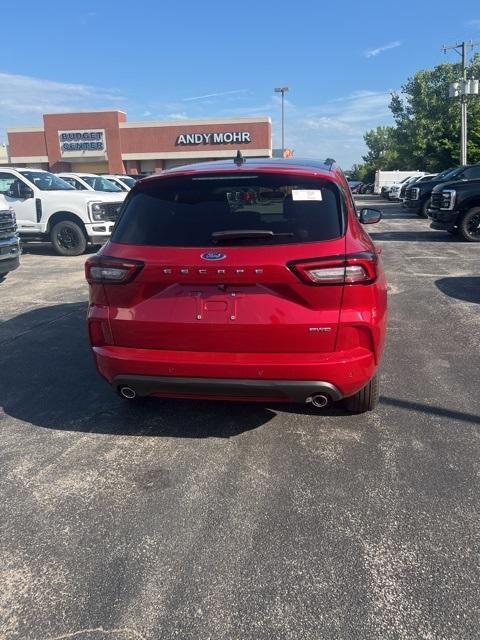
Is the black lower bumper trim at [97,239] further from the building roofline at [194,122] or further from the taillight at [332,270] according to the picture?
the building roofline at [194,122]

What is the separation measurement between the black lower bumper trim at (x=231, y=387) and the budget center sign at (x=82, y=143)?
1972 inches

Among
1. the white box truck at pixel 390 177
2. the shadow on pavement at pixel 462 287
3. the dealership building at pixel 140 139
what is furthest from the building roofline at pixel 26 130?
the shadow on pavement at pixel 462 287

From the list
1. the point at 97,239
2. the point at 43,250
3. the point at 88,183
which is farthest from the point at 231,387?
the point at 88,183

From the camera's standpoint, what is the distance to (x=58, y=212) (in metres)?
12.5

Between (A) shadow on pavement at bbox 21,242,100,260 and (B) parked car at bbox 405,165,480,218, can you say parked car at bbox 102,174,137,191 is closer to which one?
(A) shadow on pavement at bbox 21,242,100,260

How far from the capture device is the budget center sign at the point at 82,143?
4912cm

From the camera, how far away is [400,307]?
7203mm

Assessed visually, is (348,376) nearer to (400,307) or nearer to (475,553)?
(475,553)

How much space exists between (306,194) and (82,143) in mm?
51386

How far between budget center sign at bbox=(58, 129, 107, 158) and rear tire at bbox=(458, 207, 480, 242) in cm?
4256

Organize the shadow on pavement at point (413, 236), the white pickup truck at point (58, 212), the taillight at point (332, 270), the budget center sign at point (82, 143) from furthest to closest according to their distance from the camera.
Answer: the budget center sign at point (82, 143)
the shadow on pavement at point (413, 236)
the white pickup truck at point (58, 212)
the taillight at point (332, 270)

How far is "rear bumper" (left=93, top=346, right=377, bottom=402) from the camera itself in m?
3.14

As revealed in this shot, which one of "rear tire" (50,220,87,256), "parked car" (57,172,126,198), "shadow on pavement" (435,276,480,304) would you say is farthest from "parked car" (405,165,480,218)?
"rear tire" (50,220,87,256)

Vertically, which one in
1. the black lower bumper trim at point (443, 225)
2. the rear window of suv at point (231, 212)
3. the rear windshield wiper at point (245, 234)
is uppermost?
the rear window of suv at point (231, 212)
